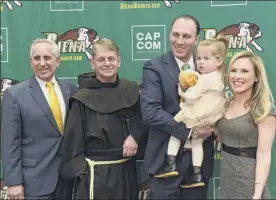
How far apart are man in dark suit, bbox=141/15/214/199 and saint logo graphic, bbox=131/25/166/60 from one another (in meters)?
0.65

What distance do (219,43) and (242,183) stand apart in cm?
81

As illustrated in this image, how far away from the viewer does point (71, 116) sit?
2578mm

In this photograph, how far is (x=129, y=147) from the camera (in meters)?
2.58

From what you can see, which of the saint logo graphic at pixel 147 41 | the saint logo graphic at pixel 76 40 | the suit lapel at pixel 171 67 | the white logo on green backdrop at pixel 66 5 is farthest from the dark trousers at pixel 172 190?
the white logo on green backdrop at pixel 66 5

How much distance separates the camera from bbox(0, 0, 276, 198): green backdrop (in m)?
3.09

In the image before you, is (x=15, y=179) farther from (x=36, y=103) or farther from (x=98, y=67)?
(x=98, y=67)

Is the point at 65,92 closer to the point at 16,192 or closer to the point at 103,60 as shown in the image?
the point at 103,60

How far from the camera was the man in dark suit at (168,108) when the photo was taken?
97.9 inches

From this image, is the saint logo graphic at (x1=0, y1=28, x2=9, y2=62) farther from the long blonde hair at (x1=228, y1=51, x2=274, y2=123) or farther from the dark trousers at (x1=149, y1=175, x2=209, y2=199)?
the long blonde hair at (x1=228, y1=51, x2=274, y2=123)

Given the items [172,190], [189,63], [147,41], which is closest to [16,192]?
[172,190]

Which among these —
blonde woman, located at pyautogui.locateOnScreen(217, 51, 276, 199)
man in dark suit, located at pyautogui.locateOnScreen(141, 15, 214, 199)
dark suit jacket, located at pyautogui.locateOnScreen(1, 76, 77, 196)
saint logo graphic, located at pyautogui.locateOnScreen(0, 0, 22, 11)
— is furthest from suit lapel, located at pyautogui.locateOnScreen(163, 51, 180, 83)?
saint logo graphic, located at pyautogui.locateOnScreen(0, 0, 22, 11)

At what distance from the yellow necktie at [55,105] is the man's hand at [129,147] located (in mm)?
458

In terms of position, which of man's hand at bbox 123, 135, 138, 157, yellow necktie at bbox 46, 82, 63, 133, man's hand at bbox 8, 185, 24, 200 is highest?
yellow necktie at bbox 46, 82, 63, 133

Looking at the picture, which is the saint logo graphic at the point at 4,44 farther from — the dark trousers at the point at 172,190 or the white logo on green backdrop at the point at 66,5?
the dark trousers at the point at 172,190
